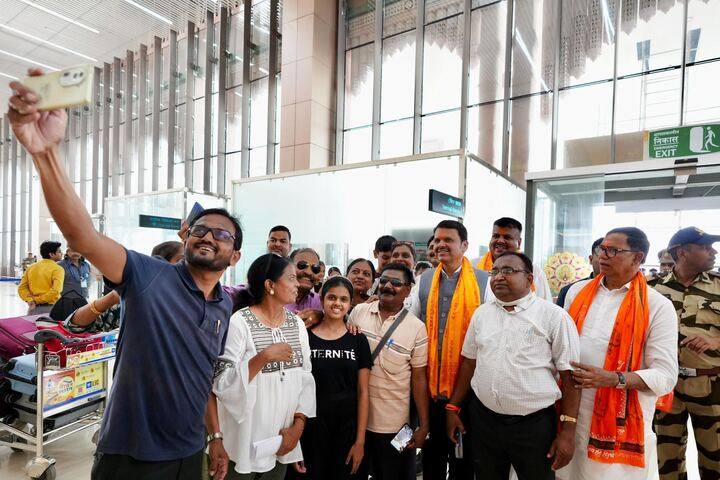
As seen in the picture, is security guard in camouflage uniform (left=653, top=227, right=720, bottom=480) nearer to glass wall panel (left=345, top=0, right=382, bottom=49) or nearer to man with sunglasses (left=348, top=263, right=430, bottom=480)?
man with sunglasses (left=348, top=263, right=430, bottom=480)

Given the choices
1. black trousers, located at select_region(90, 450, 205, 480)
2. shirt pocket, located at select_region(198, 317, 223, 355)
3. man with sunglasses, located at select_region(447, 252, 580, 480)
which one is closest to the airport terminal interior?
man with sunglasses, located at select_region(447, 252, 580, 480)

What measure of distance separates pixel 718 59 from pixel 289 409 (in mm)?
9358

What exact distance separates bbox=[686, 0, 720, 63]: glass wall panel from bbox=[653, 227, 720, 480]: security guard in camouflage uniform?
21.5 ft

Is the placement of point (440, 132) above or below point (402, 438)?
above

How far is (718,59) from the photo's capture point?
722 cm

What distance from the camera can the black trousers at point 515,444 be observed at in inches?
83.4

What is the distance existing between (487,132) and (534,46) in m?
2.07

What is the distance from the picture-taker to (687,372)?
9.22 feet

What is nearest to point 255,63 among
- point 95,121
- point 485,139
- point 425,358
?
point 485,139

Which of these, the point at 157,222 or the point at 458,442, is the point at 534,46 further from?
the point at 458,442

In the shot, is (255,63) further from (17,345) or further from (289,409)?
(289,409)

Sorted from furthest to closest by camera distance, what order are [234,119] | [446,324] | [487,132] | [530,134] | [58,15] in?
[234,119] → [58,15] → [487,132] → [530,134] → [446,324]

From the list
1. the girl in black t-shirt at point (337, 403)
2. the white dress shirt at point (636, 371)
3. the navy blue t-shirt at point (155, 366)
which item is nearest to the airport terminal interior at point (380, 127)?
the girl in black t-shirt at point (337, 403)

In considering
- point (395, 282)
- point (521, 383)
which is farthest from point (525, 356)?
point (395, 282)
